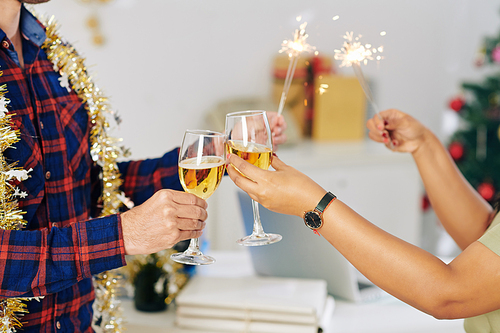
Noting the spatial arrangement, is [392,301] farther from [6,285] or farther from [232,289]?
[6,285]

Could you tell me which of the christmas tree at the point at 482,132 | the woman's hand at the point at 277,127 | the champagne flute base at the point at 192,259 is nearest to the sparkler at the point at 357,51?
the woman's hand at the point at 277,127

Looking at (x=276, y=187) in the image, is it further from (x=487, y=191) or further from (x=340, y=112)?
(x=487, y=191)

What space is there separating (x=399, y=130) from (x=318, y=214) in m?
0.52

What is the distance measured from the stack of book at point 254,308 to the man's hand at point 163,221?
308mm

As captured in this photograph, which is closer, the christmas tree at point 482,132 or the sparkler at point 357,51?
the sparkler at point 357,51

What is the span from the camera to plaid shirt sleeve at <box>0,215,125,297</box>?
0.77 meters

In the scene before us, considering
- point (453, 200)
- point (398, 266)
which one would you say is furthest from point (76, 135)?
point (453, 200)

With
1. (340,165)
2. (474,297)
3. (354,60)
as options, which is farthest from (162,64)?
(474,297)

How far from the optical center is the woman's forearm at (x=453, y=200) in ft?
3.65

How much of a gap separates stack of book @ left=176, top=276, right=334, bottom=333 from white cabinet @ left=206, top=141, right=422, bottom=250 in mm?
1304

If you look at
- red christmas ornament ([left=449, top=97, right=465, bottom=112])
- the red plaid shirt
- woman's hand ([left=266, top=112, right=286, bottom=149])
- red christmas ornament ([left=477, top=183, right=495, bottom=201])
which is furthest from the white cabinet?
the red plaid shirt

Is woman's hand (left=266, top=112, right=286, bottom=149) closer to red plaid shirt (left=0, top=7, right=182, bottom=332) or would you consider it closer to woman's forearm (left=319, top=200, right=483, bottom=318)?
red plaid shirt (left=0, top=7, right=182, bottom=332)

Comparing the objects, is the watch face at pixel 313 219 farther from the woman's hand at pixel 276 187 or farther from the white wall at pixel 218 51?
the white wall at pixel 218 51

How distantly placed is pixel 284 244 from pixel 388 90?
223 centimetres
